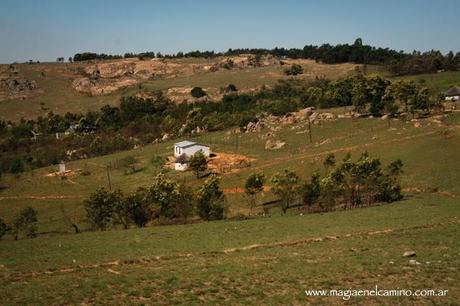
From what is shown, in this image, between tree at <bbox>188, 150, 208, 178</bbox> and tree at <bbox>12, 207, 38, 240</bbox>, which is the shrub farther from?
tree at <bbox>12, 207, 38, 240</bbox>

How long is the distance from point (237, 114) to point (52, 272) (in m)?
111

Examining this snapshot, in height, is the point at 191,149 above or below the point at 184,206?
above

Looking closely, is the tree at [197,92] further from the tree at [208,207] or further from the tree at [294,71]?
the tree at [208,207]

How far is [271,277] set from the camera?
71.5 feet

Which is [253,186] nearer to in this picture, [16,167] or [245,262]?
[245,262]

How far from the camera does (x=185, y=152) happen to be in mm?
90250

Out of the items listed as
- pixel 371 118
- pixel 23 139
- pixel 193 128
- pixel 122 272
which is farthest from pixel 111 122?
pixel 122 272

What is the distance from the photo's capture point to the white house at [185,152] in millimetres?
85875

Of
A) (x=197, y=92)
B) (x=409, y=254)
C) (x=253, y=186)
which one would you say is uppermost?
(x=197, y=92)

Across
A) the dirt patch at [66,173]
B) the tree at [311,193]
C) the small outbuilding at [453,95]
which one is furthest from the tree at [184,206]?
the small outbuilding at [453,95]

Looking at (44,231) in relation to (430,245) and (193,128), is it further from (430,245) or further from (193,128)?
(193,128)

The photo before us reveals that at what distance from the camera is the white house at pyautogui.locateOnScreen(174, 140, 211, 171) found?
85875mm

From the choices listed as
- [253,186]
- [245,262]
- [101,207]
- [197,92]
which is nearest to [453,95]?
[253,186]

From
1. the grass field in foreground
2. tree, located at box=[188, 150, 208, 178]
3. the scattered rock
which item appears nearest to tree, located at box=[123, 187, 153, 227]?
the grass field in foreground
